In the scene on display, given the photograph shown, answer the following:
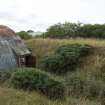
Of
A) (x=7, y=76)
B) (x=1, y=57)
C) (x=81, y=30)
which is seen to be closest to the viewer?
(x=7, y=76)

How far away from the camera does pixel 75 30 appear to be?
4147 cm

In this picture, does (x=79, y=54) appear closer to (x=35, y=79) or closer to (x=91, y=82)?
(x=91, y=82)

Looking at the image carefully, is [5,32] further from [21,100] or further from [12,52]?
[21,100]

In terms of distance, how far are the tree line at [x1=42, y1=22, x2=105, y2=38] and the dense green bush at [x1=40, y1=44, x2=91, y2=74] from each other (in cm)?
1125

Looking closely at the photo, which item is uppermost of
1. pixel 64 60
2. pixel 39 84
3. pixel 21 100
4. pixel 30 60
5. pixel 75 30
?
pixel 75 30

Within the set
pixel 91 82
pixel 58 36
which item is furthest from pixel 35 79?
pixel 58 36

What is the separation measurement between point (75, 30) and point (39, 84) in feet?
77.1

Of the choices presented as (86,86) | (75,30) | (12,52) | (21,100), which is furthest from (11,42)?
(21,100)

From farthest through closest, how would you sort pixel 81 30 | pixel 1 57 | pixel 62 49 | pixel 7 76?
pixel 81 30 < pixel 62 49 < pixel 1 57 < pixel 7 76

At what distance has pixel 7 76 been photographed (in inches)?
852

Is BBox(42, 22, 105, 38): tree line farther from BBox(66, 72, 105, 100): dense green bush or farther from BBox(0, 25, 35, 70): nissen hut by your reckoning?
BBox(66, 72, 105, 100): dense green bush

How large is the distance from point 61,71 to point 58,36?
14.6 meters

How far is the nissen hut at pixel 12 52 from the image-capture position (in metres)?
27.3

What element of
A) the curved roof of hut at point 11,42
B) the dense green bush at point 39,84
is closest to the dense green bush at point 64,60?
the curved roof of hut at point 11,42
